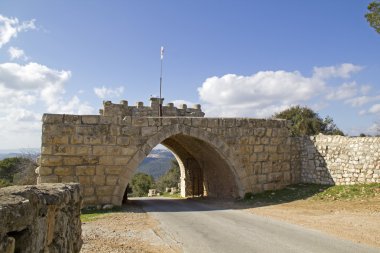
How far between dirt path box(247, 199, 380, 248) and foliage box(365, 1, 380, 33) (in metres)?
7.61

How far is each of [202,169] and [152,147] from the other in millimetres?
5897

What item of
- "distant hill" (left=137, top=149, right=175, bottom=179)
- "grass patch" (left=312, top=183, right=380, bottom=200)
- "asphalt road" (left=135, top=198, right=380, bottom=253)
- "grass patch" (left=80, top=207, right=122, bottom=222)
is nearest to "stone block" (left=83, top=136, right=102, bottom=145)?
"grass patch" (left=80, top=207, right=122, bottom=222)

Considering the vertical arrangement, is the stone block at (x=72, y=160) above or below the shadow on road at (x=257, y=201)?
above

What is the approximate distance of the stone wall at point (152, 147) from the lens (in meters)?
12.5

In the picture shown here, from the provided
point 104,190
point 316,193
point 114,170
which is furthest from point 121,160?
point 316,193

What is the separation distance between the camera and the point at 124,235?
8305mm

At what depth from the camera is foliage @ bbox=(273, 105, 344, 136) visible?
27772 millimetres

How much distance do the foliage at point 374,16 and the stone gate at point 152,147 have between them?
551 cm

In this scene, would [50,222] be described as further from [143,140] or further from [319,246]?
[143,140]

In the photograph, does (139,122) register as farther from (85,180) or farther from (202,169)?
(202,169)

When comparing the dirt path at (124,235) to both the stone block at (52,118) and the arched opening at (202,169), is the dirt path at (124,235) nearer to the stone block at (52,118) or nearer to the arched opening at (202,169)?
the stone block at (52,118)

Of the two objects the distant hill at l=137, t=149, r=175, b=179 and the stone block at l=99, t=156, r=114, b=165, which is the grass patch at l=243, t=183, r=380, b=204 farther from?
the distant hill at l=137, t=149, r=175, b=179

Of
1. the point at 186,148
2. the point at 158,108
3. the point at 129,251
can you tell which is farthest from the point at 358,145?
the point at 129,251

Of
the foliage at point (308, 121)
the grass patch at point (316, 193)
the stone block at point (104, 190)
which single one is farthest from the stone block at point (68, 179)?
the foliage at point (308, 121)
